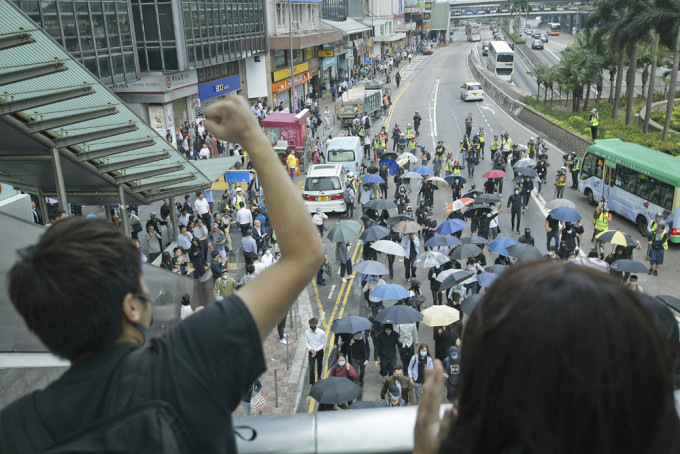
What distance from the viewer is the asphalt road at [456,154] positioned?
1499 centimetres

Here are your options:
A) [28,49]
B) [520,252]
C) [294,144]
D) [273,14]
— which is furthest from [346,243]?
[273,14]

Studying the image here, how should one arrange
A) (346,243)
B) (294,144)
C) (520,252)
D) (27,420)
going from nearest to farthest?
1. (27,420)
2. (520,252)
3. (346,243)
4. (294,144)

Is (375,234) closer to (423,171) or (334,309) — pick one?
(334,309)

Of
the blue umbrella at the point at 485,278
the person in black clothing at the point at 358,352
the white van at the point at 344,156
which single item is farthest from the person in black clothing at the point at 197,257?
the white van at the point at 344,156

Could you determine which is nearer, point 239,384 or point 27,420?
point 27,420

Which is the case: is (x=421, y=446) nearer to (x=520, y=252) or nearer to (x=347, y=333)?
(x=347, y=333)

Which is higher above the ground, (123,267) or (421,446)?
(123,267)

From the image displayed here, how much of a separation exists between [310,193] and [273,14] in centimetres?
2882

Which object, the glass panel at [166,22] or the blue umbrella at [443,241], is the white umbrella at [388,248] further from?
the glass panel at [166,22]

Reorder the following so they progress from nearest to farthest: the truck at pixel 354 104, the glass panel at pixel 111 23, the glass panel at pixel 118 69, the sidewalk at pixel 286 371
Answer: the sidewalk at pixel 286 371, the glass panel at pixel 111 23, the glass panel at pixel 118 69, the truck at pixel 354 104

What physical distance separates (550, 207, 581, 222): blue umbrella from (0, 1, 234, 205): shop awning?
9305 mm

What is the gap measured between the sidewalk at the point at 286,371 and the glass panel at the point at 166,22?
22.9 meters

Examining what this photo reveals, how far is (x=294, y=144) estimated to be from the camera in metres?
29.4

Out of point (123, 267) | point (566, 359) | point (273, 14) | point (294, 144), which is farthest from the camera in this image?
point (273, 14)
